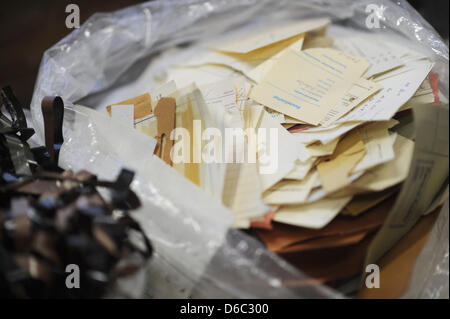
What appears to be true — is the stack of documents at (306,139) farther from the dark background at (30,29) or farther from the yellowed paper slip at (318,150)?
the dark background at (30,29)

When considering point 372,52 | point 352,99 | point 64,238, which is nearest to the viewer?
point 64,238

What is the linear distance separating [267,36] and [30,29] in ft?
3.44

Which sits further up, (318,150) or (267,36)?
(267,36)

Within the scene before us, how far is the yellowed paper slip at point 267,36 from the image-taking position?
2.82 ft

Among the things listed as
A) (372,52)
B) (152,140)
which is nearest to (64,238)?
(152,140)

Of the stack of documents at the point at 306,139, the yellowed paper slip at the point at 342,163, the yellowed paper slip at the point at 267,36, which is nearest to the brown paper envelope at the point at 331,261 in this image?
the stack of documents at the point at 306,139

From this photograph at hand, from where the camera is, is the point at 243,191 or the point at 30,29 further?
the point at 30,29

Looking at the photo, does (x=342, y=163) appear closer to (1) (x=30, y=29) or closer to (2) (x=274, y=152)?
(2) (x=274, y=152)

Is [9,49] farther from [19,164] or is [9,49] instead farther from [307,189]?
[307,189]

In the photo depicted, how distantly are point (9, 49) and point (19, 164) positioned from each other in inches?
39.2

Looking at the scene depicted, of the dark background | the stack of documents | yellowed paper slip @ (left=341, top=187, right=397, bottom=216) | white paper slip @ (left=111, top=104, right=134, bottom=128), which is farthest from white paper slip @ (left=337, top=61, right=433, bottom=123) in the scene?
the dark background

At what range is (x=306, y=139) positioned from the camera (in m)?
0.64

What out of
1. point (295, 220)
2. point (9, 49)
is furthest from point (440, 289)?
point (9, 49)
